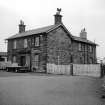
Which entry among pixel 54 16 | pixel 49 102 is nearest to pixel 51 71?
pixel 54 16

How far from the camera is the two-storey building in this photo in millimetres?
29516

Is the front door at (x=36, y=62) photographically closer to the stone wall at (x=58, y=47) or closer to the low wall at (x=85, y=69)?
the stone wall at (x=58, y=47)

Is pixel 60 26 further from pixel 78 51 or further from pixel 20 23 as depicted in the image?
pixel 20 23

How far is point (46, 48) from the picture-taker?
2914 centimetres

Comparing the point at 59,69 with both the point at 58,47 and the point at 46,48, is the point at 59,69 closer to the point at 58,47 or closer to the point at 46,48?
the point at 46,48

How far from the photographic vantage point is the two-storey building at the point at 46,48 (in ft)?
96.8

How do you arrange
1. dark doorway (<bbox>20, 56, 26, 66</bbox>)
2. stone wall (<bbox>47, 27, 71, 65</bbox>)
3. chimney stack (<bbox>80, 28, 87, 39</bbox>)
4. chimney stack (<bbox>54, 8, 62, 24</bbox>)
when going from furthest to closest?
chimney stack (<bbox>80, 28, 87, 39</bbox>) < dark doorway (<bbox>20, 56, 26, 66</bbox>) < chimney stack (<bbox>54, 8, 62, 24</bbox>) < stone wall (<bbox>47, 27, 71, 65</bbox>)

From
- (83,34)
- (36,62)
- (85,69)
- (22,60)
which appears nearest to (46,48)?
(36,62)

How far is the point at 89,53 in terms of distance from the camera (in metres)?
40.0

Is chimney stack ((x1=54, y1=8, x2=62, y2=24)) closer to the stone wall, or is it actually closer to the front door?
the stone wall

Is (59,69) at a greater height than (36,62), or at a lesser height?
lesser

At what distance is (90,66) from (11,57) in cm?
1775

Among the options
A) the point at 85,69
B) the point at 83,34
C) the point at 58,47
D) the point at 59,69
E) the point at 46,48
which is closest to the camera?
the point at 85,69

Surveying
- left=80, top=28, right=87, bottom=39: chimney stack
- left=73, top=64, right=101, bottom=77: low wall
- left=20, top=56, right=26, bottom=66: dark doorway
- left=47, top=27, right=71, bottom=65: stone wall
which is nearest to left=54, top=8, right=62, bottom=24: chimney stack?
left=47, top=27, right=71, bottom=65: stone wall
